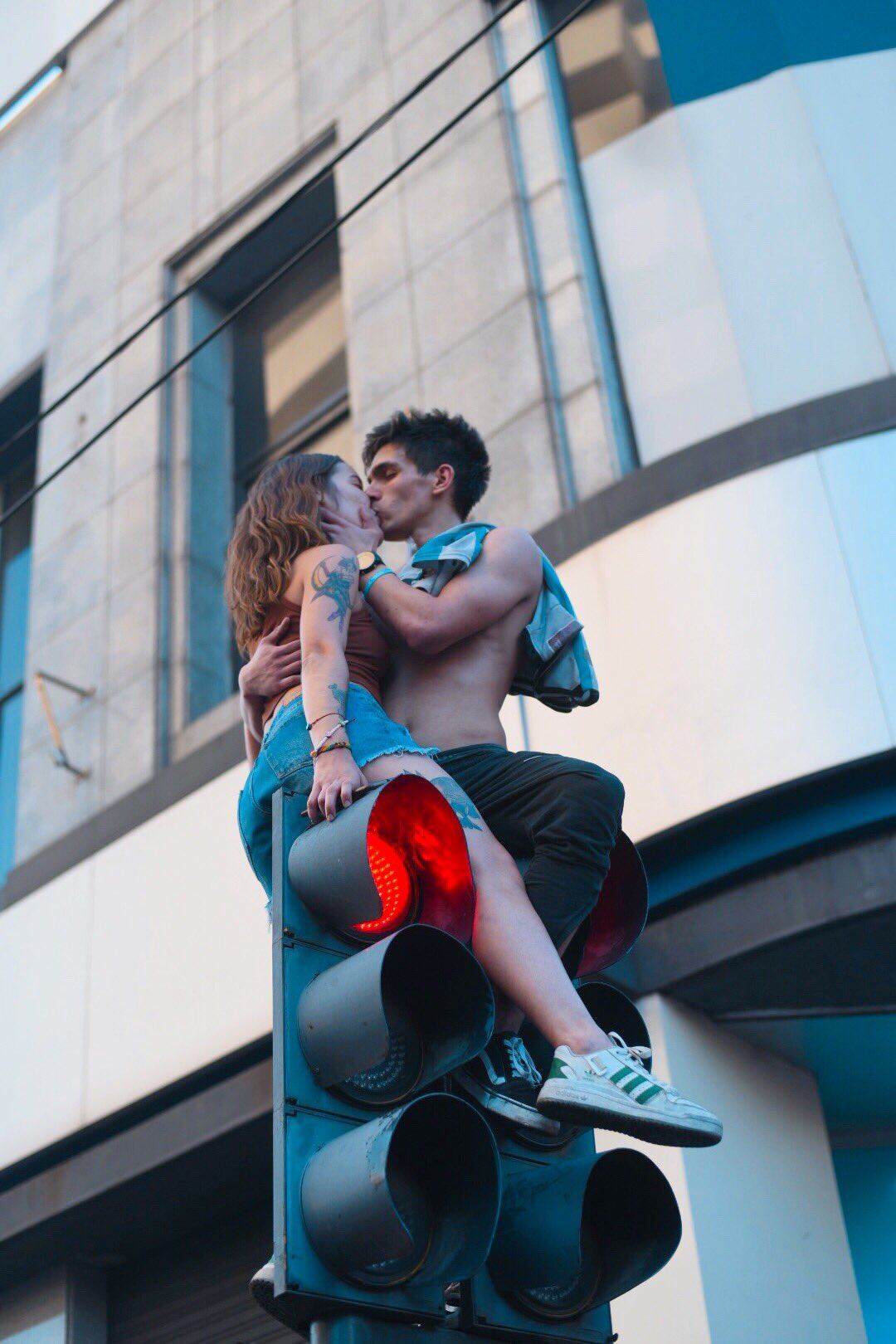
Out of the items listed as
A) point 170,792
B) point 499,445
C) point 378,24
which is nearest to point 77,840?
point 170,792

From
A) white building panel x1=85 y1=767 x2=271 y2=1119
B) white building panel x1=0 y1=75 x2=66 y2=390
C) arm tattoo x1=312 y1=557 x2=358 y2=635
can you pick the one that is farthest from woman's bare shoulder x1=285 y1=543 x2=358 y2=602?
white building panel x1=0 y1=75 x2=66 y2=390

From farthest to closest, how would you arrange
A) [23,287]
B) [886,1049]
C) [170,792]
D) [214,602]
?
[23,287] < [214,602] < [170,792] < [886,1049]

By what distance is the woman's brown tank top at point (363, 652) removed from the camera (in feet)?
14.6

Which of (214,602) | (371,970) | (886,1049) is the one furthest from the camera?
(214,602)

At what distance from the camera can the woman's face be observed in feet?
15.7

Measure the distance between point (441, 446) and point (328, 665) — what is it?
1.16 metres

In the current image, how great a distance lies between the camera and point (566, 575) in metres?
8.84

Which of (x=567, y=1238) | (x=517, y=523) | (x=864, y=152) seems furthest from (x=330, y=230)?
(x=567, y=1238)

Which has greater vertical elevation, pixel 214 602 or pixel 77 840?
pixel 214 602

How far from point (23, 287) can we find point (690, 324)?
8.57 meters

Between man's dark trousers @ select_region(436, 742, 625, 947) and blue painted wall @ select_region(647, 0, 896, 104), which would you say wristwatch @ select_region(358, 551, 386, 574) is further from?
blue painted wall @ select_region(647, 0, 896, 104)

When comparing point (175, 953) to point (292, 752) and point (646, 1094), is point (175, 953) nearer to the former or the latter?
point (292, 752)

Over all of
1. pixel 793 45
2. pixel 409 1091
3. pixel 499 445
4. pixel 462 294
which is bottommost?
pixel 409 1091

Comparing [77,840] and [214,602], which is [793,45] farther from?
[77,840]
